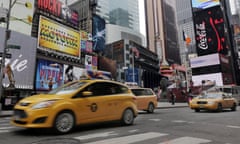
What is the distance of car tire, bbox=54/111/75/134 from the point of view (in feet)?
20.4

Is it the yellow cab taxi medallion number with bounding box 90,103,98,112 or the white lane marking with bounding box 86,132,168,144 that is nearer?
the white lane marking with bounding box 86,132,168,144

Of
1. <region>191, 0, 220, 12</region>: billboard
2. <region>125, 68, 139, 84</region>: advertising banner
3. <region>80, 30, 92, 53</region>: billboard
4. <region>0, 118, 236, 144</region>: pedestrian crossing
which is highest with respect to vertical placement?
<region>191, 0, 220, 12</region>: billboard

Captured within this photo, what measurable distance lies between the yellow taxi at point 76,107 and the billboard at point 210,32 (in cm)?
7000

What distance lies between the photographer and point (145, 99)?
50.4ft

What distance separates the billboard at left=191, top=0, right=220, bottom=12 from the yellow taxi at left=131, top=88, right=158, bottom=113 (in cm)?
6849

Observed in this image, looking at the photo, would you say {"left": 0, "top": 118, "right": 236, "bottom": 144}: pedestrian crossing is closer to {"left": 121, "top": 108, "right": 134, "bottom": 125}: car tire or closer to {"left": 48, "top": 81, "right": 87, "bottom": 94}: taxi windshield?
{"left": 48, "top": 81, "right": 87, "bottom": 94}: taxi windshield

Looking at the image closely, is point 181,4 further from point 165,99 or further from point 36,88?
point 36,88

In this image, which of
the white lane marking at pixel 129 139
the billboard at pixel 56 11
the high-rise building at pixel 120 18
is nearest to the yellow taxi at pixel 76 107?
the white lane marking at pixel 129 139

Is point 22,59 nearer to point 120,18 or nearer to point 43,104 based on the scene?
point 43,104

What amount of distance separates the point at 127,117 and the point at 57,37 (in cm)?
3132

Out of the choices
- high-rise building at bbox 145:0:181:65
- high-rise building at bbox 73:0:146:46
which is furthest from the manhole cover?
high-rise building at bbox 145:0:181:65

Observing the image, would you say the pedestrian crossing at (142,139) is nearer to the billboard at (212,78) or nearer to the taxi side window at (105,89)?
the taxi side window at (105,89)

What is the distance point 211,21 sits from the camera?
7288cm

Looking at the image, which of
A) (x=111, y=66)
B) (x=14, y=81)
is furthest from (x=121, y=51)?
(x=14, y=81)
